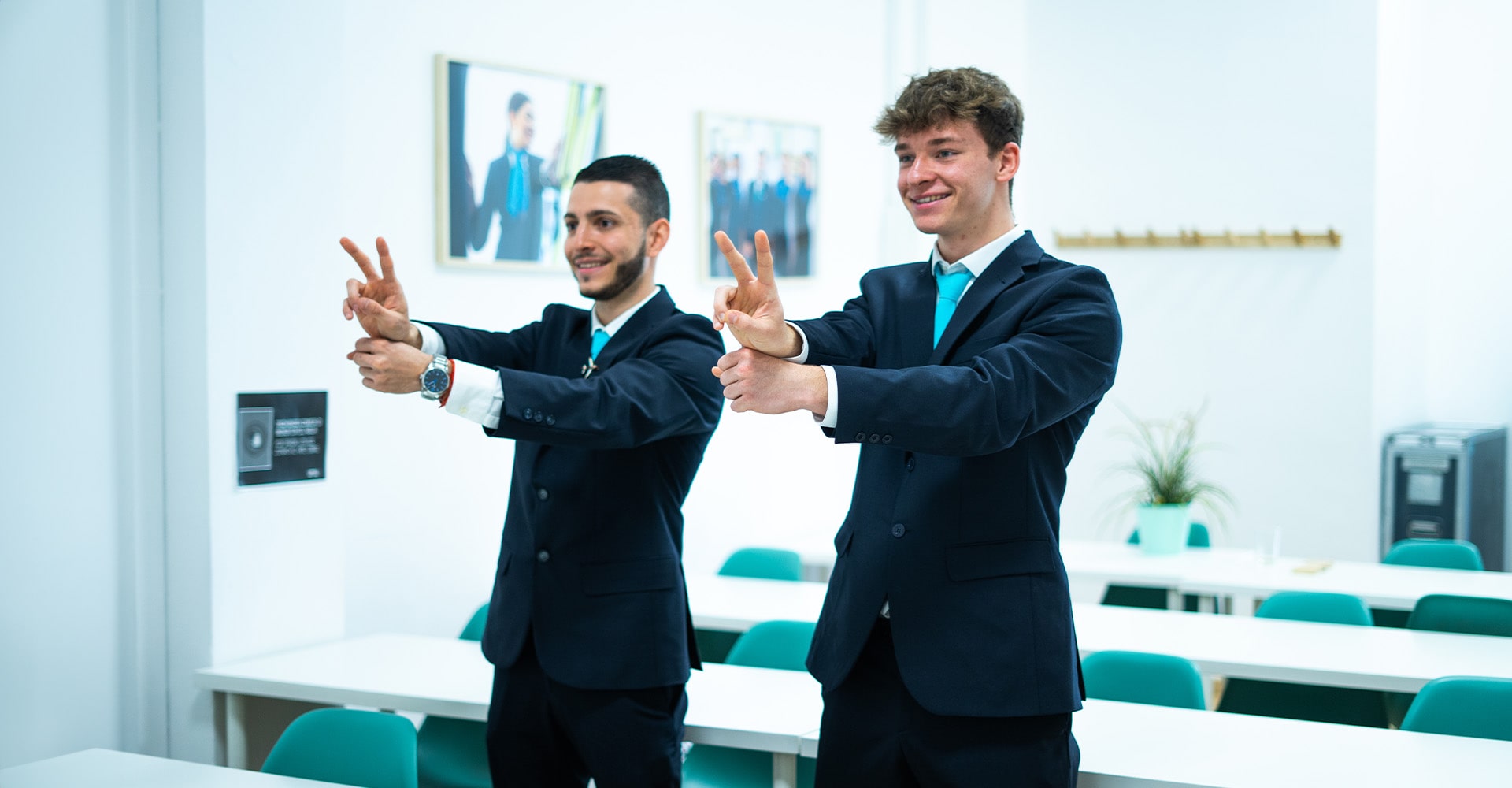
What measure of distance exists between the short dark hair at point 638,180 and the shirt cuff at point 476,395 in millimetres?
704

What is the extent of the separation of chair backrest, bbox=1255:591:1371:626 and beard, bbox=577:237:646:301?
94.2 inches

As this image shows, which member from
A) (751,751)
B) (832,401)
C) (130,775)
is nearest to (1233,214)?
(751,751)

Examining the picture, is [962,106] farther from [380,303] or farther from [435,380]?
[380,303]

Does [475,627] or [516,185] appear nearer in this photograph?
[475,627]

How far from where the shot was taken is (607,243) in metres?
2.62

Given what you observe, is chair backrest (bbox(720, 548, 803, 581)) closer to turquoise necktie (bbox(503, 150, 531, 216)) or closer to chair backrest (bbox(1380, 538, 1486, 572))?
turquoise necktie (bbox(503, 150, 531, 216))

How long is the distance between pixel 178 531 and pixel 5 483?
428 millimetres

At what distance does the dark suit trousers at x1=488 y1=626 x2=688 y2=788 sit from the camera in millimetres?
2406

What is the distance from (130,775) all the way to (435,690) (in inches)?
29.9

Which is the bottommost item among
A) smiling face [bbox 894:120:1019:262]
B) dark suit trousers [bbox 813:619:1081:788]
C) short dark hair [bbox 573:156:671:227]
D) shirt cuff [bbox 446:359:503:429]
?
dark suit trousers [bbox 813:619:1081:788]

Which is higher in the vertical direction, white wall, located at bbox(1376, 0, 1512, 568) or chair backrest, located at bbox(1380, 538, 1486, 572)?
white wall, located at bbox(1376, 0, 1512, 568)

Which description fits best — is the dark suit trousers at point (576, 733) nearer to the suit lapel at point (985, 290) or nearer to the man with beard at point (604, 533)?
the man with beard at point (604, 533)

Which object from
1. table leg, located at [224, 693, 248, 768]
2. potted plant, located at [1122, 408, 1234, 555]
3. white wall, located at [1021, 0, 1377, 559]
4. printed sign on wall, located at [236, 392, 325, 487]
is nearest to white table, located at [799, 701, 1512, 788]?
table leg, located at [224, 693, 248, 768]

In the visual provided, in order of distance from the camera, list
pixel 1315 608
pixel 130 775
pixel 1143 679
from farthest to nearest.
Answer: pixel 1315 608
pixel 1143 679
pixel 130 775
